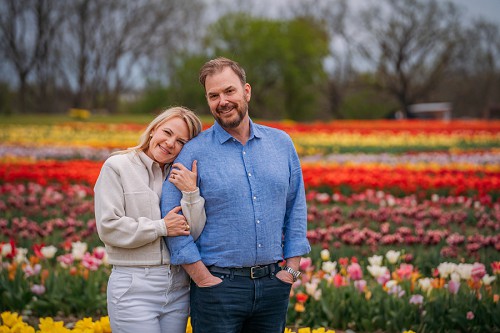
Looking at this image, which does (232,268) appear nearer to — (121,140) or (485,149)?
(485,149)

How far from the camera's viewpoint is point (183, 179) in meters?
2.40

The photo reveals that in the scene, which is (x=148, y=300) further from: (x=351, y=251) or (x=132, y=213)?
(x=351, y=251)

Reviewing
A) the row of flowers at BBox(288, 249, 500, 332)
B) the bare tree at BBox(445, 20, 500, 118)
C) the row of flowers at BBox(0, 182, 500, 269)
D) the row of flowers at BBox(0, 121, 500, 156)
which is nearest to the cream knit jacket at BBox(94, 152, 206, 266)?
the row of flowers at BBox(288, 249, 500, 332)

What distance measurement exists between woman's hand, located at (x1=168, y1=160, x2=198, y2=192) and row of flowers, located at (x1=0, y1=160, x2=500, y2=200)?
5730mm

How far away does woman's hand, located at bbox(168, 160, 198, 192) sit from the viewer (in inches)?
94.4

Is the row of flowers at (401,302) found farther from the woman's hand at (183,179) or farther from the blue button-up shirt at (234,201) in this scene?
the woman's hand at (183,179)

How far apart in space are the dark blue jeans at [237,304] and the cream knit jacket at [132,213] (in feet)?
0.80

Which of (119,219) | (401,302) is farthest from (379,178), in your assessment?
(119,219)

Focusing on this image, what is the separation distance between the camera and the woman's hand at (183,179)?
2.40 m

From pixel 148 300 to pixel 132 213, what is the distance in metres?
0.37

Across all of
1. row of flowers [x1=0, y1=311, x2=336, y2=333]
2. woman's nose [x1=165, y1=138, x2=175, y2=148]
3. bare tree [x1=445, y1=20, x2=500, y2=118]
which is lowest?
row of flowers [x1=0, y1=311, x2=336, y2=333]

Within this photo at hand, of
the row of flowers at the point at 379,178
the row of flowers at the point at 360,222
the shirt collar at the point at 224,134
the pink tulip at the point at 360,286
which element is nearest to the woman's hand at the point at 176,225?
the shirt collar at the point at 224,134

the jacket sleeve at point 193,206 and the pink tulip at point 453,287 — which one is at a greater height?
the jacket sleeve at point 193,206

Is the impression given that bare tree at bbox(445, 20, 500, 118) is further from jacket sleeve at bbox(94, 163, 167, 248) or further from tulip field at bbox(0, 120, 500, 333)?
jacket sleeve at bbox(94, 163, 167, 248)
